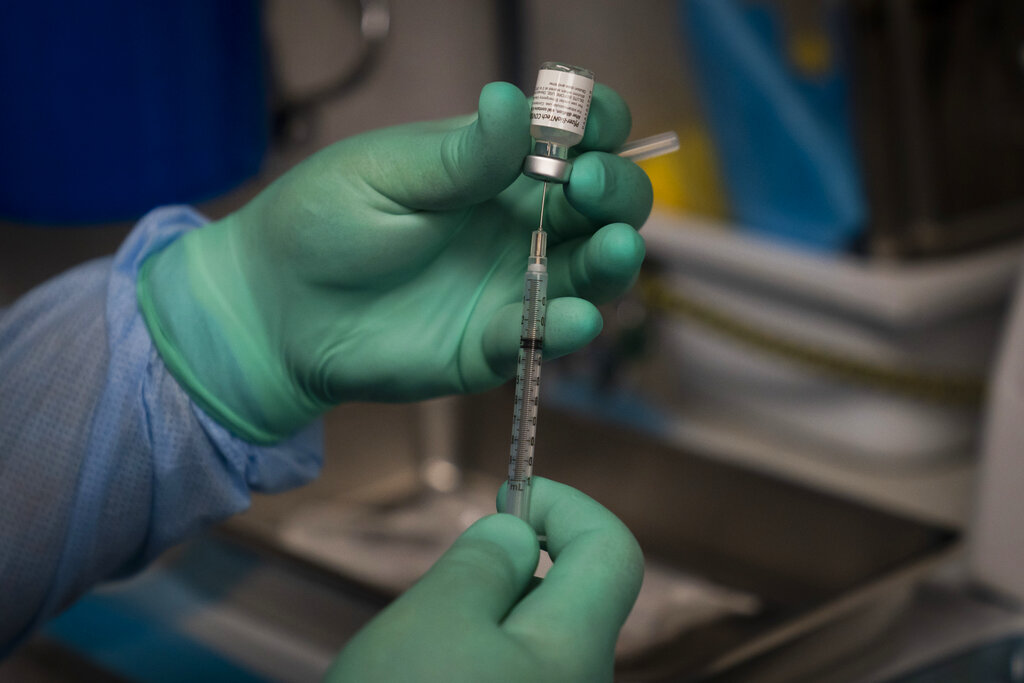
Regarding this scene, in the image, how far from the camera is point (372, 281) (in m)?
0.56

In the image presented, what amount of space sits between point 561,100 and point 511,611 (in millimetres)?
230

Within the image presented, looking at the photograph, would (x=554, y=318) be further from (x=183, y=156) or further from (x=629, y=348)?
(x=629, y=348)

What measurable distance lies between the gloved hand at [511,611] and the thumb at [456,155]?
17 cm

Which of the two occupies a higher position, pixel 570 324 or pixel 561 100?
pixel 561 100

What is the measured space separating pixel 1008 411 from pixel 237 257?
2.03ft

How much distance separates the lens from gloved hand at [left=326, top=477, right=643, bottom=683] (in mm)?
365

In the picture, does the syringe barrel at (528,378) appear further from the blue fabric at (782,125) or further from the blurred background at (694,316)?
the blue fabric at (782,125)

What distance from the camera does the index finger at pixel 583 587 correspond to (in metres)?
0.39

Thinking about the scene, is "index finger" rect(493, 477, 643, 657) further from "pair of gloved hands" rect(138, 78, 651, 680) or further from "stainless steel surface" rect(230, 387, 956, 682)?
"stainless steel surface" rect(230, 387, 956, 682)

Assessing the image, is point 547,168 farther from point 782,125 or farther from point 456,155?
point 782,125

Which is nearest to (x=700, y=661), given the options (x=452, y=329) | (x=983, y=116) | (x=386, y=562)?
(x=452, y=329)

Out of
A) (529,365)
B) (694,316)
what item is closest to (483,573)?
(529,365)

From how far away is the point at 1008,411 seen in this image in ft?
2.62

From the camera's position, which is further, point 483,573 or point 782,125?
point 782,125
